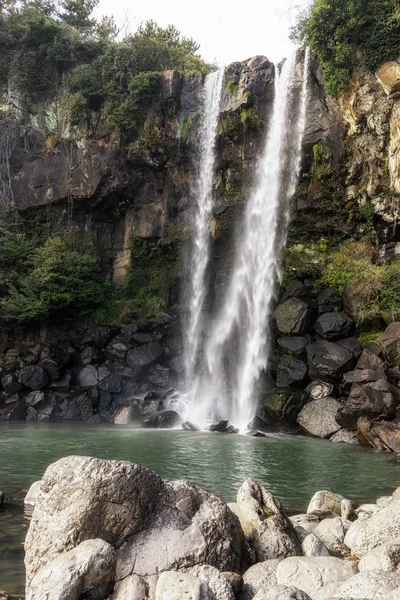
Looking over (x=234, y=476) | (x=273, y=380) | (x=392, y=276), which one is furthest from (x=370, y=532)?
(x=392, y=276)

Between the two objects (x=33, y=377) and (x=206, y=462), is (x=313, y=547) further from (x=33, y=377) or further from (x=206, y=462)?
(x=33, y=377)

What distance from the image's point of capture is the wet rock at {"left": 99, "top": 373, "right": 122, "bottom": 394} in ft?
75.4

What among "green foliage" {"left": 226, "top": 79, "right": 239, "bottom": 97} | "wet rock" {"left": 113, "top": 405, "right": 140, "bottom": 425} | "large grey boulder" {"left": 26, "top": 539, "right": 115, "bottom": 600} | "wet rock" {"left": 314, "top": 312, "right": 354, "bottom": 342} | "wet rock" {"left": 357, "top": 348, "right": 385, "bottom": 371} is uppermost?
"green foliage" {"left": 226, "top": 79, "right": 239, "bottom": 97}

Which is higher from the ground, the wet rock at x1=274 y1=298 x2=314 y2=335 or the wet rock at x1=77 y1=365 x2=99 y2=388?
the wet rock at x1=274 y1=298 x2=314 y2=335

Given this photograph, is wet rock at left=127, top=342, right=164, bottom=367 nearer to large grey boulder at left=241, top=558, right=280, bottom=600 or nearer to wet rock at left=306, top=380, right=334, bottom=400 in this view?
wet rock at left=306, top=380, right=334, bottom=400

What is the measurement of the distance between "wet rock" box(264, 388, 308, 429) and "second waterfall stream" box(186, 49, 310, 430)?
3.18 m

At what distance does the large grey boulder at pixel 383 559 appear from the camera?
480cm

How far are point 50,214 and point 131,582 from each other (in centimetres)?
2581

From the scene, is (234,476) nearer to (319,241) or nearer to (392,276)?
(392,276)

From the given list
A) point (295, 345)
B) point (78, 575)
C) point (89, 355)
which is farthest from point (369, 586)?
point (89, 355)

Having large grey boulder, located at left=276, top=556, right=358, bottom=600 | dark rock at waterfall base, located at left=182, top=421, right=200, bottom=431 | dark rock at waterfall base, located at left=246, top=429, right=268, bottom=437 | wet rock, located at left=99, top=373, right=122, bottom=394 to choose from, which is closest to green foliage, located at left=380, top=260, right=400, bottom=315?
dark rock at waterfall base, located at left=246, top=429, right=268, bottom=437

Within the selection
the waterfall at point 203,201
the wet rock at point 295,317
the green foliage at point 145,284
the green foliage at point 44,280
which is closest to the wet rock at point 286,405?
the wet rock at point 295,317

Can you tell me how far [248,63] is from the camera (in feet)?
81.3

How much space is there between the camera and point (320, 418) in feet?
56.2
